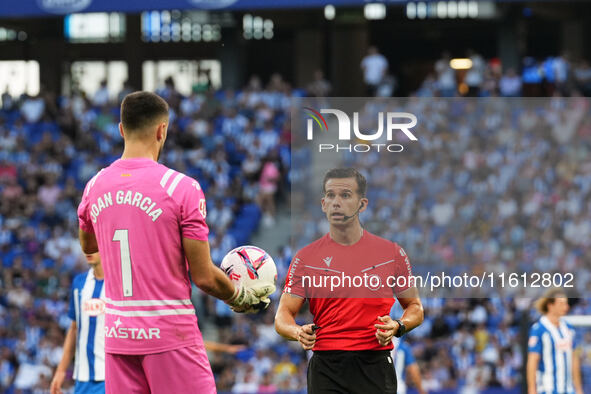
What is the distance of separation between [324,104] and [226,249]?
1252 cm

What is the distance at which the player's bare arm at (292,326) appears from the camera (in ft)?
15.9

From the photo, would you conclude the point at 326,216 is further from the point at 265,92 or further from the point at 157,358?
the point at 265,92

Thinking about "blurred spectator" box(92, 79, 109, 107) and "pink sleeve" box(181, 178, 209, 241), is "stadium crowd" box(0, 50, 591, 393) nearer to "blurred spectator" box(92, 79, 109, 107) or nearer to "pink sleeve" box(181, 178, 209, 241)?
"blurred spectator" box(92, 79, 109, 107)

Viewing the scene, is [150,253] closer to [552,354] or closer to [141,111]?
[141,111]

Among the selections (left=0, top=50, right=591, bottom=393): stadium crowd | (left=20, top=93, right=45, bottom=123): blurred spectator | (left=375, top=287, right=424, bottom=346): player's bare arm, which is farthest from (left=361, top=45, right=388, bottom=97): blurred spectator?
(left=375, top=287, right=424, bottom=346): player's bare arm

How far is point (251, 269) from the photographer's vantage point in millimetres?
4844

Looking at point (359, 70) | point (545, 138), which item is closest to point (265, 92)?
point (359, 70)

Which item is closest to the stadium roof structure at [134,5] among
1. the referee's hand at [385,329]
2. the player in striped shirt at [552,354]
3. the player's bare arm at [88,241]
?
the player in striped shirt at [552,354]

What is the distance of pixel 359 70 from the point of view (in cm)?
2092

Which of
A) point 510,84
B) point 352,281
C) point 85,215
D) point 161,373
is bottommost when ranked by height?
point 161,373

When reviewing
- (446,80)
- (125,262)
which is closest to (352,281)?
(125,262)

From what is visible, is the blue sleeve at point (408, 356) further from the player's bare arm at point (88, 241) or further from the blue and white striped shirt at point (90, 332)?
the player's bare arm at point (88, 241)

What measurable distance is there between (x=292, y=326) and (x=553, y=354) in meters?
4.26

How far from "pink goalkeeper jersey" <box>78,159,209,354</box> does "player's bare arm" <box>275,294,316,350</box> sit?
2.60 ft
